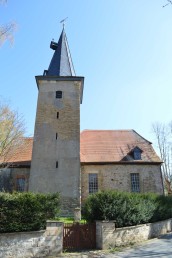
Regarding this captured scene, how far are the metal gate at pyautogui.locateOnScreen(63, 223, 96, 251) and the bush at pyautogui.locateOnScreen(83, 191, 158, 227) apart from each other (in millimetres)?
873

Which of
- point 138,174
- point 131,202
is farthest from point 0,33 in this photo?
point 138,174

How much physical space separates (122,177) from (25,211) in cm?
1213

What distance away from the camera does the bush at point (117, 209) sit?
10828 millimetres

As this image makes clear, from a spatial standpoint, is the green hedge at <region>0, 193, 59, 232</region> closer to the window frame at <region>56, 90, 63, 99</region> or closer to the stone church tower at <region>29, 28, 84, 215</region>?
the stone church tower at <region>29, 28, 84, 215</region>

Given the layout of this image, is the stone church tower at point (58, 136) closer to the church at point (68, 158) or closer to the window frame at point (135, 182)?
the church at point (68, 158)

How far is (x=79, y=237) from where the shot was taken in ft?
32.3

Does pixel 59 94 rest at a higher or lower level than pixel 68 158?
higher

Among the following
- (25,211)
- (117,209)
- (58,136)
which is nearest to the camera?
(25,211)

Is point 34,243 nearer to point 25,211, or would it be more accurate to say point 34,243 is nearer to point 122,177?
point 25,211

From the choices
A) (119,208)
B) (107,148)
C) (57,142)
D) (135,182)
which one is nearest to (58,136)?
(57,142)

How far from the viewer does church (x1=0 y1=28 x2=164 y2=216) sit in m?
18.1

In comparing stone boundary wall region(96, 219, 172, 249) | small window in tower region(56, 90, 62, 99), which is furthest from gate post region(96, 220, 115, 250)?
small window in tower region(56, 90, 62, 99)

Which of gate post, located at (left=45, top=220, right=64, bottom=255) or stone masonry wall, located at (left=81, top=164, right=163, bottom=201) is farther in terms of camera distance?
stone masonry wall, located at (left=81, top=164, right=163, bottom=201)

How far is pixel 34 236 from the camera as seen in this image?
8.81m
